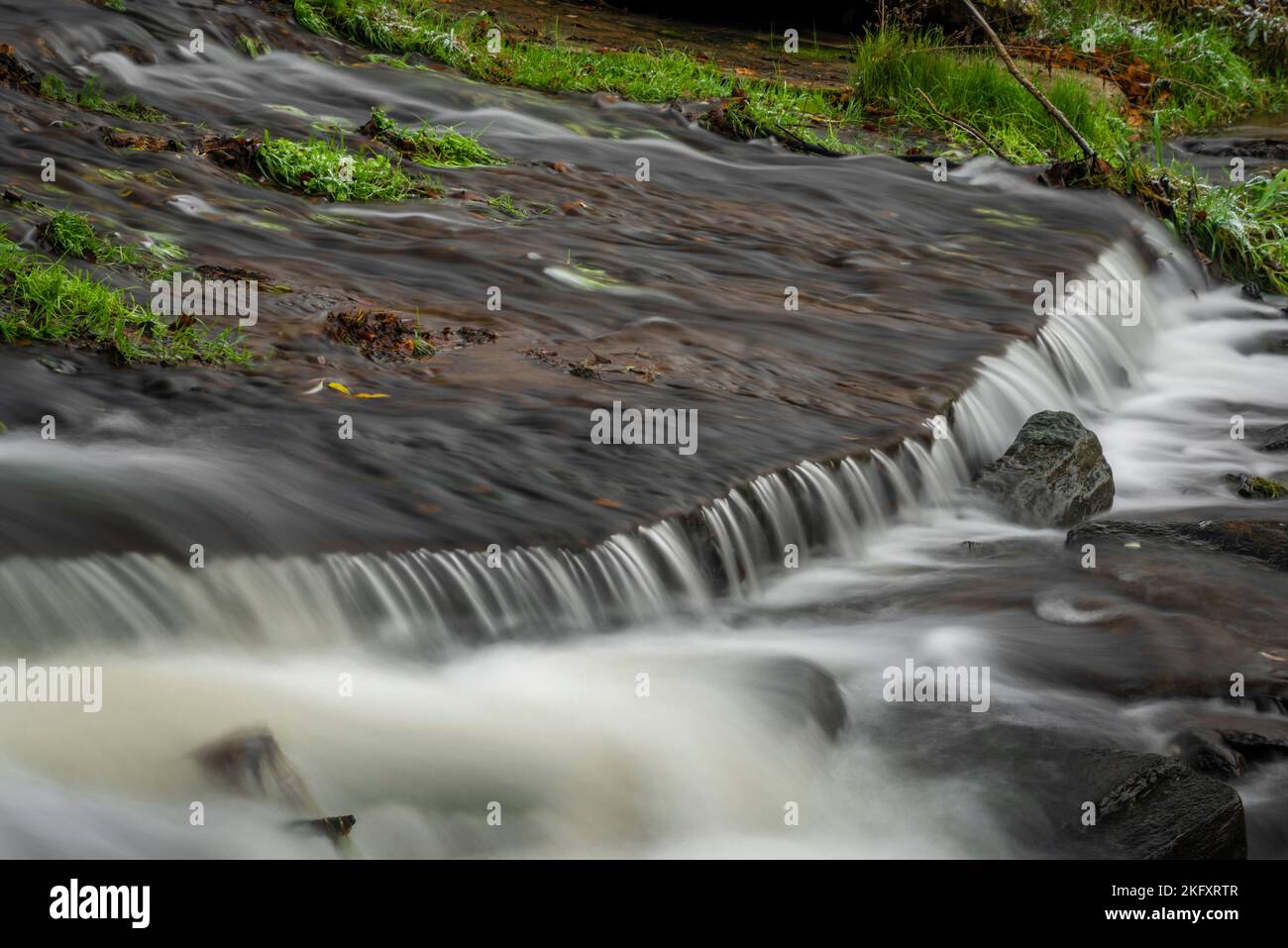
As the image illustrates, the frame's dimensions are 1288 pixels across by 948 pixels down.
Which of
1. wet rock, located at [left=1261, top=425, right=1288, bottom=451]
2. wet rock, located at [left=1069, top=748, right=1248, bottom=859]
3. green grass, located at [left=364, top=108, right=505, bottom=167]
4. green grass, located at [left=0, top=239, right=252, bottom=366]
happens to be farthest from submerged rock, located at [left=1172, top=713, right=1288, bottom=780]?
green grass, located at [left=364, top=108, right=505, bottom=167]

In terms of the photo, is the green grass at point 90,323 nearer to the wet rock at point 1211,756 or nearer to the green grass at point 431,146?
the wet rock at point 1211,756

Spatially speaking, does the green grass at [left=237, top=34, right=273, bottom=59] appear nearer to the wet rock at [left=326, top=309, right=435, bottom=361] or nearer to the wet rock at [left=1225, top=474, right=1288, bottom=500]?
the wet rock at [left=326, top=309, right=435, bottom=361]

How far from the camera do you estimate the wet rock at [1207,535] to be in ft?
19.4

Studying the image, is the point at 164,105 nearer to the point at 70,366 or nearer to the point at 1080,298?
the point at 70,366

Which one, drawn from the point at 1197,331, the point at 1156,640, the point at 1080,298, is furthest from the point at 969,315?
the point at 1156,640

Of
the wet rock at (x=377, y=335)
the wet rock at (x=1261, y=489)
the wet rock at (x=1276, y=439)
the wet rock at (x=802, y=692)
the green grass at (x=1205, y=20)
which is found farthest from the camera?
the green grass at (x=1205, y=20)

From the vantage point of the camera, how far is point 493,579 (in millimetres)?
4785

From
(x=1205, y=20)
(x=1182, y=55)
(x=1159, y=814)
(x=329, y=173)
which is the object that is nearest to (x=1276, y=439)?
(x=1159, y=814)

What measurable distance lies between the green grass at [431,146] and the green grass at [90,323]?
12.2ft

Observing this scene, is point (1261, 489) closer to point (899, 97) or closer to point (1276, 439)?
point (1276, 439)

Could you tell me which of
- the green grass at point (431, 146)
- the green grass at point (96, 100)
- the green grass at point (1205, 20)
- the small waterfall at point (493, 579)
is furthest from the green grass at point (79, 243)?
the green grass at point (1205, 20)

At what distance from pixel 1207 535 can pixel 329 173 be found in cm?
500

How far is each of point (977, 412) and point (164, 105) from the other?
525 cm

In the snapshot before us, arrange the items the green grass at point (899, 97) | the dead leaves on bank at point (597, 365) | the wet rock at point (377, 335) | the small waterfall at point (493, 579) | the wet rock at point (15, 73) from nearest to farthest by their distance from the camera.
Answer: the small waterfall at point (493, 579) → the wet rock at point (377, 335) → the dead leaves on bank at point (597, 365) → the wet rock at point (15, 73) → the green grass at point (899, 97)
